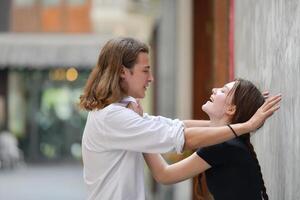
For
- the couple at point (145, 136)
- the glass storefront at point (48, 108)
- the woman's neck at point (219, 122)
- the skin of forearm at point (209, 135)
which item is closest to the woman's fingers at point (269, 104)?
the couple at point (145, 136)

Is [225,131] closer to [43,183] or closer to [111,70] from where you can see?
[111,70]

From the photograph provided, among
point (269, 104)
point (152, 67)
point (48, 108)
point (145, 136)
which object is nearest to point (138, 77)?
point (145, 136)

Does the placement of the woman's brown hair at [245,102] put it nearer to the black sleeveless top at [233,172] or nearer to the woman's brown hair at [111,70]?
the black sleeveless top at [233,172]

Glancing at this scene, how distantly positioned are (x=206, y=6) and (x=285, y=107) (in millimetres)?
7436

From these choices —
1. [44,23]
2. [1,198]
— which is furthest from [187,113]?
[44,23]

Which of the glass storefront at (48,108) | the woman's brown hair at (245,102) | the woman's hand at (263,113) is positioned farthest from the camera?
the glass storefront at (48,108)

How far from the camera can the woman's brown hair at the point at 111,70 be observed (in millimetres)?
3615

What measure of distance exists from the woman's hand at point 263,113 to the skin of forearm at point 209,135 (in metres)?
0.03

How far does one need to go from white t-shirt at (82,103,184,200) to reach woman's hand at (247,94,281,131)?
0.34 metres

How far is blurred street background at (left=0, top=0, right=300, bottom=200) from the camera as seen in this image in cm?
→ 390

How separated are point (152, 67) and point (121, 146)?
570 inches

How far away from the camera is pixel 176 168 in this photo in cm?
368

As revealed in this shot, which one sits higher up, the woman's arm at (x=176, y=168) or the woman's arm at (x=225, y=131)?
the woman's arm at (x=225, y=131)

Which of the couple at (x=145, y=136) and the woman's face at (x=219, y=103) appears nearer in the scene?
the couple at (x=145, y=136)
